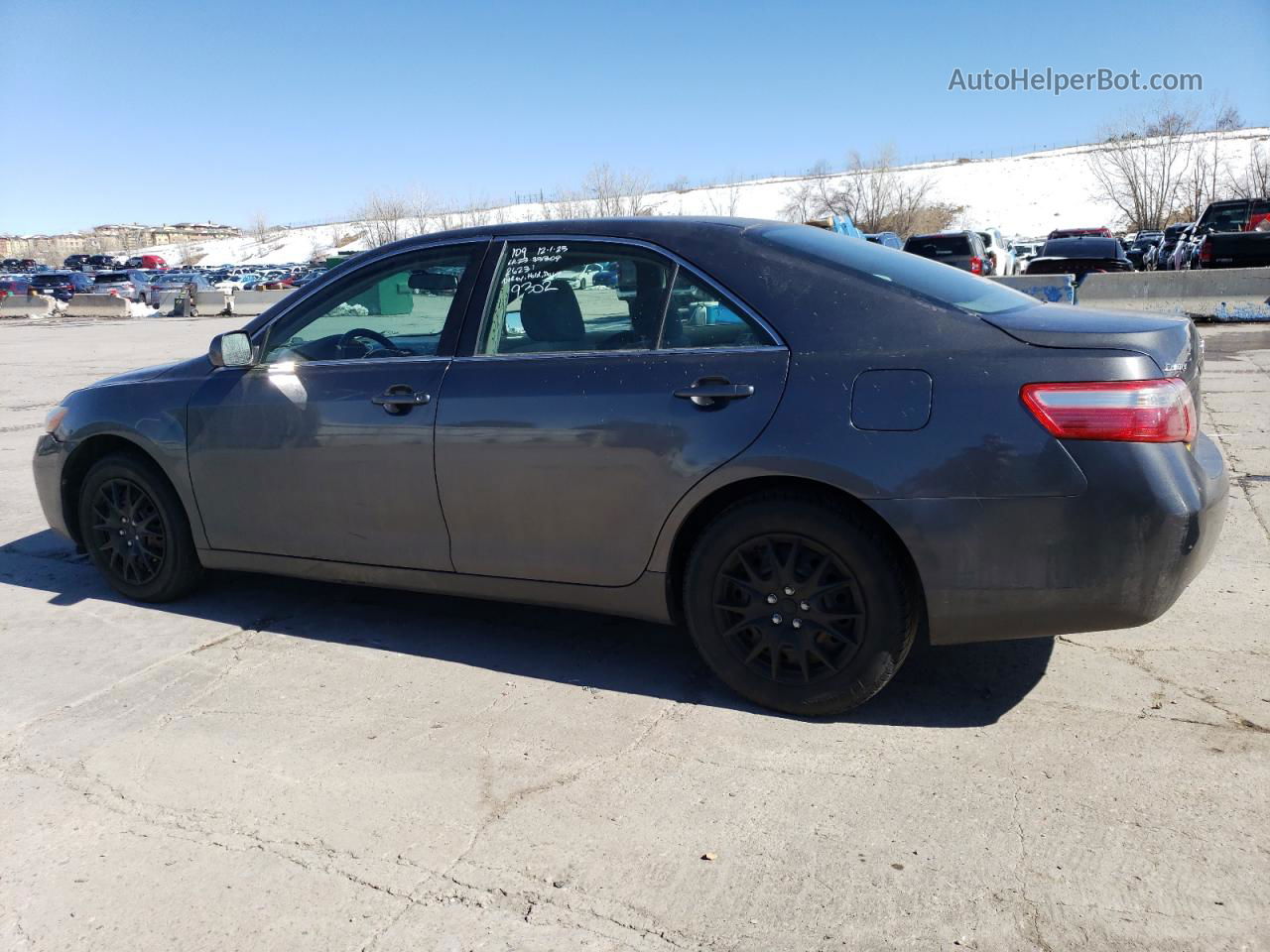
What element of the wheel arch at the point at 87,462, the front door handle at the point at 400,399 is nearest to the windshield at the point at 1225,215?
the front door handle at the point at 400,399

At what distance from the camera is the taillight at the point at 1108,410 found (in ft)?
9.90

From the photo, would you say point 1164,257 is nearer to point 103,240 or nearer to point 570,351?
point 570,351

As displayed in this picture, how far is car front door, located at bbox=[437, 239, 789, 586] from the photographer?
3.46 metres

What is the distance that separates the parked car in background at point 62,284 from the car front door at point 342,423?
154 feet

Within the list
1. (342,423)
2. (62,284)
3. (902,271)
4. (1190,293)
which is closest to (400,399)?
(342,423)

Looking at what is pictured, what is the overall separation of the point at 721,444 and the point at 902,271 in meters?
0.95

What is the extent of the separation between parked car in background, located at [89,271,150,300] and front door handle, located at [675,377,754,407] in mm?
41710

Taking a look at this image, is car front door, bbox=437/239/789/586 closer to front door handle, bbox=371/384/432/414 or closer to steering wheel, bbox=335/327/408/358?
front door handle, bbox=371/384/432/414

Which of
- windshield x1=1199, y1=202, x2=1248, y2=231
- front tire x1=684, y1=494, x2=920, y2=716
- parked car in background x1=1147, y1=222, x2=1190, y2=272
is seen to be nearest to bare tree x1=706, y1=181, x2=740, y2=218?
parked car in background x1=1147, y1=222, x2=1190, y2=272

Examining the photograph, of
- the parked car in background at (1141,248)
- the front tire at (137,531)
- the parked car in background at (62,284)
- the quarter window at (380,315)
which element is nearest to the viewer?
the quarter window at (380,315)

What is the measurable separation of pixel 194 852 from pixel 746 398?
6.89 feet

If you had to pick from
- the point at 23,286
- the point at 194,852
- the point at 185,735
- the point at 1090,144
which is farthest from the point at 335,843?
the point at 1090,144

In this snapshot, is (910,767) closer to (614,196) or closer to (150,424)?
(150,424)

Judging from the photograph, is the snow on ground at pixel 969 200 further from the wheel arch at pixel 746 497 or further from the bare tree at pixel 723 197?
the wheel arch at pixel 746 497
